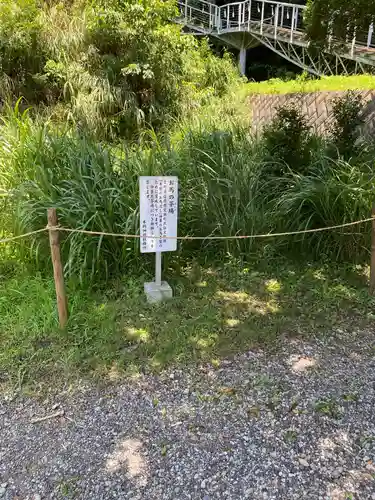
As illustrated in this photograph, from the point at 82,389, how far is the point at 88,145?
2444 millimetres

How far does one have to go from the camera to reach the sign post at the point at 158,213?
297cm

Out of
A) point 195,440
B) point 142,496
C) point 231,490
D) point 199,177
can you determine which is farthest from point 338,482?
Result: point 199,177

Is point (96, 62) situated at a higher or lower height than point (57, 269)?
higher

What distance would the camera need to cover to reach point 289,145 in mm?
4281

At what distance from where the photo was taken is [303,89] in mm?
8031

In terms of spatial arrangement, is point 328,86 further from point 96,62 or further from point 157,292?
point 157,292

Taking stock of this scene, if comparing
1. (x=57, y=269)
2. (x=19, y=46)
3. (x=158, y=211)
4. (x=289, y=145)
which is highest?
(x=19, y=46)

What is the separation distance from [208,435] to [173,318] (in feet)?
3.56

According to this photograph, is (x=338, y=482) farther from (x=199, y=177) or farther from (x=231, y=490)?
(x=199, y=177)

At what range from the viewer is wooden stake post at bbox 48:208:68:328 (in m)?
2.60

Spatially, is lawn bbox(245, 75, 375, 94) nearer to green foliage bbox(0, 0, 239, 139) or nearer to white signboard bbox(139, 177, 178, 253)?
green foliage bbox(0, 0, 239, 139)

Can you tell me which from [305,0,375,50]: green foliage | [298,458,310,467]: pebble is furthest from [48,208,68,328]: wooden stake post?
[305,0,375,50]: green foliage

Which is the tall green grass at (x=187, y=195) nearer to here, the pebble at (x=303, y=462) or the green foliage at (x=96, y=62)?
the pebble at (x=303, y=462)

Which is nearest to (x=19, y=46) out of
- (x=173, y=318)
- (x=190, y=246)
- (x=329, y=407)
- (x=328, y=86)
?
(x=190, y=246)
